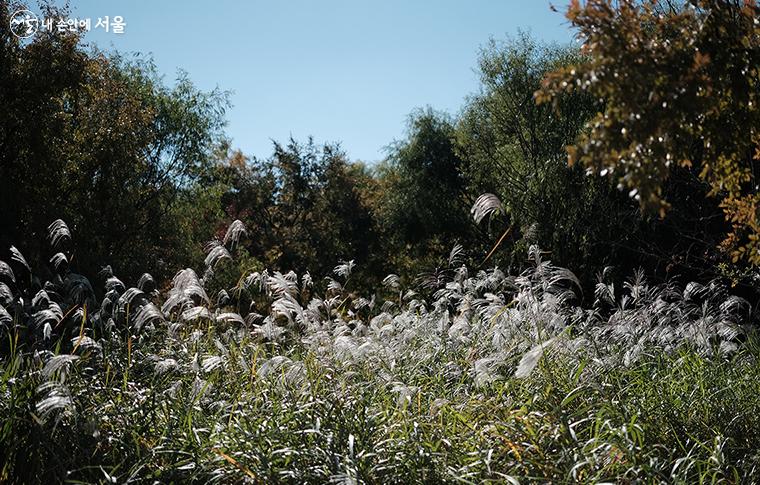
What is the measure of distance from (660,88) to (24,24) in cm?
1290

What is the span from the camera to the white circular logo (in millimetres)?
13461

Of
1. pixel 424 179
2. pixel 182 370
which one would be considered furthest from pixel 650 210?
pixel 424 179

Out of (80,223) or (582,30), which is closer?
(582,30)

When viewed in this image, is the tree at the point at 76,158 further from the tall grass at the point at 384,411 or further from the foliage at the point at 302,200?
the tall grass at the point at 384,411

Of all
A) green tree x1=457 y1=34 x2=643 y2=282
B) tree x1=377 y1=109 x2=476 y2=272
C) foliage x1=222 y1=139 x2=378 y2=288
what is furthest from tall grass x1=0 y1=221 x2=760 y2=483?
foliage x1=222 y1=139 x2=378 y2=288

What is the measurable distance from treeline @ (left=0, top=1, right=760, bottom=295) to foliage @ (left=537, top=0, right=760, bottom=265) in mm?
12

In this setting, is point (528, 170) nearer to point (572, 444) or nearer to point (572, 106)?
point (572, 106)

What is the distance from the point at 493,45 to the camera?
1764 centimetres

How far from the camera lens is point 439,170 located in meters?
21.3

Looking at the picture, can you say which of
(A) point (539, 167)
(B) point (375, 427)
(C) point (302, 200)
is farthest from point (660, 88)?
(C) point (302, 200)

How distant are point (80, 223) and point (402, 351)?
411 inches

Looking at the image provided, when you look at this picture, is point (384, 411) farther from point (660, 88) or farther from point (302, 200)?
point (302, 200)

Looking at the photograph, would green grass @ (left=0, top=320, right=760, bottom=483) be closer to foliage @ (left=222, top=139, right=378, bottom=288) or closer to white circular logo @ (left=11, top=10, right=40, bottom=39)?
white circular logo @ (left=11, top=10, right=40, bottom=39)

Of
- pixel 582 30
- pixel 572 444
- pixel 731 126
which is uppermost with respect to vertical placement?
pixel 582 30
